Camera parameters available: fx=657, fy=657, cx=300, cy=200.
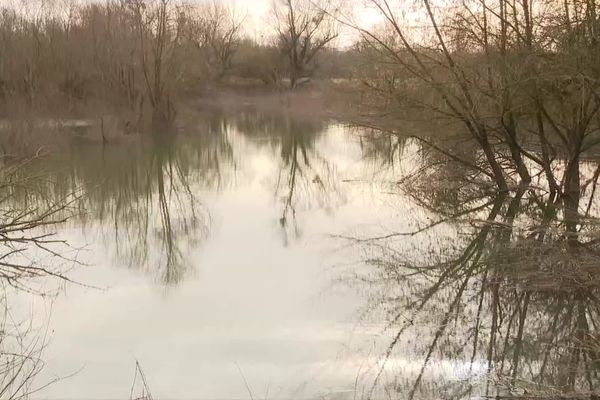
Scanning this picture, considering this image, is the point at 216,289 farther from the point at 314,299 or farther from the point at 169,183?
the point at 169,183

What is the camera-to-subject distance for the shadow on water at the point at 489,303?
448 cm

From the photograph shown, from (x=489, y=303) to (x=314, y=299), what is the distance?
5.40 feet

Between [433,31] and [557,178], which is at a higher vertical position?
[433,31]

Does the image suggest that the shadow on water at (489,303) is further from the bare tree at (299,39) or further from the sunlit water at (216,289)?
the bare tree at (299,39)

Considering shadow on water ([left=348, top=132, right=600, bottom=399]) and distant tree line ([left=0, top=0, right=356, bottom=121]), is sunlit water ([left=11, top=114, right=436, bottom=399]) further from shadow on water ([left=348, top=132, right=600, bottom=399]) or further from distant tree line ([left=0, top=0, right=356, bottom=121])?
distant tree line ([left=0, top=0, right=356, bottom=121])

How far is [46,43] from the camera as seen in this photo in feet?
69.0

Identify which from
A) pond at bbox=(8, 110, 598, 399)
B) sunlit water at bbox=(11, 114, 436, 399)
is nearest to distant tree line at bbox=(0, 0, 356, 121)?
sunlit water at bbox=(11, 114, 436, 399)

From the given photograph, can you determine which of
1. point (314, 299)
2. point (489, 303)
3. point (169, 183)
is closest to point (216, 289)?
point (314, 299)

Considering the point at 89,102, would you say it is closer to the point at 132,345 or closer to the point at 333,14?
the point at 333,14

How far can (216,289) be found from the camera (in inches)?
266

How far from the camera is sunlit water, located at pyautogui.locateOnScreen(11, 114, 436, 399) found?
16.0ft

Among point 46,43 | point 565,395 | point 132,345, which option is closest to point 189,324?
point 132,345

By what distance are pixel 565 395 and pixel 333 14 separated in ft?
26.2

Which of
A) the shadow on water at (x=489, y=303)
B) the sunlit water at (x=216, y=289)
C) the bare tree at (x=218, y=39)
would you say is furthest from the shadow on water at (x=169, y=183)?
the bare tree at (x=218, y=39)
